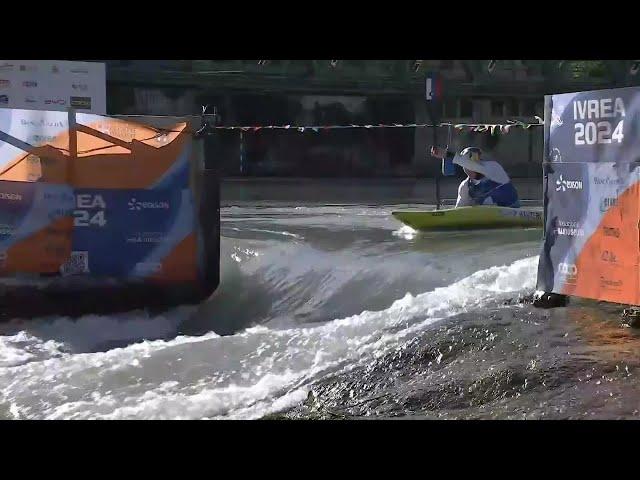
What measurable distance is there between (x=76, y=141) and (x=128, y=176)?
2.43 ft

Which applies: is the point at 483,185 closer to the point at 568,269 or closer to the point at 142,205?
the point at 142,205

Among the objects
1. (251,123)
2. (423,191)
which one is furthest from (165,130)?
(251,123)

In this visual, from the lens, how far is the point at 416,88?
33.7 m

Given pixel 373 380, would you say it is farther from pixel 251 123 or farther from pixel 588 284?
pixel 251 123

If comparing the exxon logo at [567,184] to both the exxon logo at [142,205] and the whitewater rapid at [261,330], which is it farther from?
the exxon logo at [142,205]

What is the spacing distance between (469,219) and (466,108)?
68.2 ft

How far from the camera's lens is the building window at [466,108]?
34469 millimetres

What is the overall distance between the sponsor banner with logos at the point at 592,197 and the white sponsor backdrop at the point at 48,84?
14.9 m

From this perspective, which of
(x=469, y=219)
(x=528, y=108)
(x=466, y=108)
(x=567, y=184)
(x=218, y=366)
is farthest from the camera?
(x=528, y=108)

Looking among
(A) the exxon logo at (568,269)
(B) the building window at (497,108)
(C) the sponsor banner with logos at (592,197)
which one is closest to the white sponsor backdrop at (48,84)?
(C) the sponsor banner with logos at (592,197)

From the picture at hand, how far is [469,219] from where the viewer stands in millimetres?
14727

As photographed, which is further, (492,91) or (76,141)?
(492,91)

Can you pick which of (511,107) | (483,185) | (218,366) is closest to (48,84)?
(483,185)

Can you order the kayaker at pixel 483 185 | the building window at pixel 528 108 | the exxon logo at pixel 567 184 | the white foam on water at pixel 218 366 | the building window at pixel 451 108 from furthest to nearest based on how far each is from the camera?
the building window at pixel 528 108 → the building window at pixel 451 108 → the kayaker at pixel 483 185 → the exxon logo at pixel 567 184 → the white foam on water at pixel 218 366
